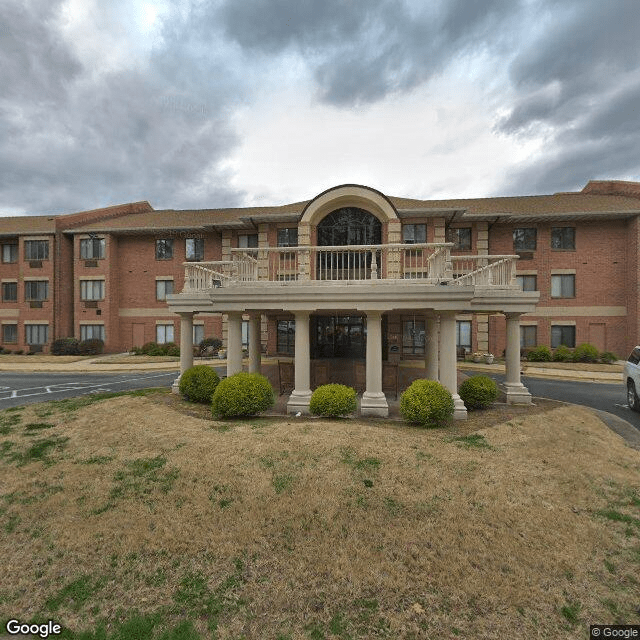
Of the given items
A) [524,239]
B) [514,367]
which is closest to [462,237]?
[524,239]

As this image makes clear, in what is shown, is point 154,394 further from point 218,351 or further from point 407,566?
point 218,351

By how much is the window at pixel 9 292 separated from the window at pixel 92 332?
7299mm

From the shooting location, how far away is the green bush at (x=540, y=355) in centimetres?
2288

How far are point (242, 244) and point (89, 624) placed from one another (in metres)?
25.3

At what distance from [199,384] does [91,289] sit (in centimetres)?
2418

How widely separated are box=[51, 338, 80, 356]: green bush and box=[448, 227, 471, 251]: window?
30680mm

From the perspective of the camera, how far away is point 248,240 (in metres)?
26.7

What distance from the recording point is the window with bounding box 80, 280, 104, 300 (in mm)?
28781

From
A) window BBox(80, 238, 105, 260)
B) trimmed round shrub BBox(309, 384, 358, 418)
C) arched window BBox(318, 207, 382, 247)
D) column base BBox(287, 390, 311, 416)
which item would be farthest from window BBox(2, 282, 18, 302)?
trimmed round shrub BBox(309, 384, 358, 418)

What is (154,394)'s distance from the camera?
40.0ft

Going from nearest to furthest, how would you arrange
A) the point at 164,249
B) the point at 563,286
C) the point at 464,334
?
the point at 563,286 → the point at 464,334 → the point at 164,249

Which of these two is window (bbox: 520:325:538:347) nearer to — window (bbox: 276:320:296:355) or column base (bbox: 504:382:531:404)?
column base (bbox: 504:382:531:404)

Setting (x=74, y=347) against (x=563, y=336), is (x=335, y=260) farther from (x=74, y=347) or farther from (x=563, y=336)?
(x=74, y=347)

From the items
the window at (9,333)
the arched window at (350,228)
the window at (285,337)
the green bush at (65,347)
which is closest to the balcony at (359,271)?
the arched window at (350,228)
